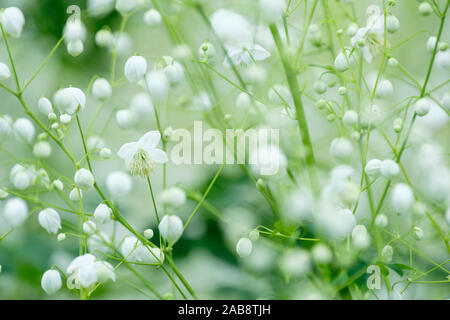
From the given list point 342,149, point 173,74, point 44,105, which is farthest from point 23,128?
point 342,149

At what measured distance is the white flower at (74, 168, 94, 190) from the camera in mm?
337

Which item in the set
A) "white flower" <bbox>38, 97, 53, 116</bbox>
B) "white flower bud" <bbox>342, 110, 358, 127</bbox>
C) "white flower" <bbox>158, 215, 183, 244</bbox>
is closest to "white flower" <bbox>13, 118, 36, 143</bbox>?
"white flower" <bbox>38, 97, 53, 116</bbox>

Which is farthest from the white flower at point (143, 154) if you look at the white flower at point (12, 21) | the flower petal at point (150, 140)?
the white flower at point (12, 21)

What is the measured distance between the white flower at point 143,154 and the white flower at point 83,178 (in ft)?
0.13

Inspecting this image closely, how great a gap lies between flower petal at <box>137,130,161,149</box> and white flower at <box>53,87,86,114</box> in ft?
0.16

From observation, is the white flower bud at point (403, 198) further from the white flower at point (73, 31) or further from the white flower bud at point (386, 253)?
the white flower at point (73, 31)

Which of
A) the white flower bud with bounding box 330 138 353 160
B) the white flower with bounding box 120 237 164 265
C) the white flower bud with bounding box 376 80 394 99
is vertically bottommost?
the white flower with bounding box 120 237 164 265

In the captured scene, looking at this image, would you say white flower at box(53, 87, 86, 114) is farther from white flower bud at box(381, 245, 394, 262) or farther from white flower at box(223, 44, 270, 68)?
white flower bud at box(381, 245, 394, 262)

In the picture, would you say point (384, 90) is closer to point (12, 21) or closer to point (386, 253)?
point (386, 253)

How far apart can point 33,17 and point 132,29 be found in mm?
144

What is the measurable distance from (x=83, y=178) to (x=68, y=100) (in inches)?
2.2

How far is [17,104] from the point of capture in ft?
2.46

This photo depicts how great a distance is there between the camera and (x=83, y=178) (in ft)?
1.11
